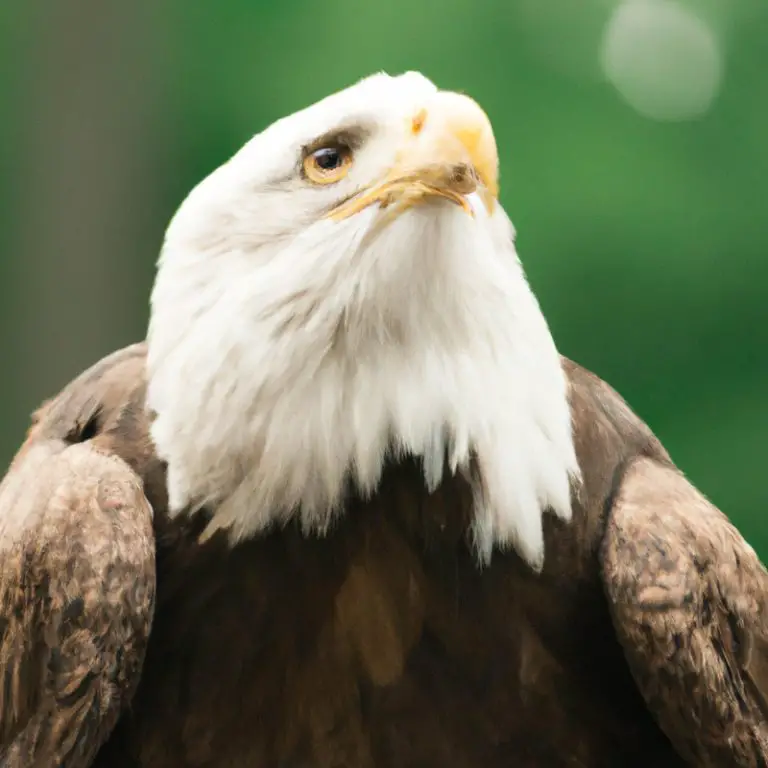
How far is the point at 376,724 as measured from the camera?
→ 3.92ft

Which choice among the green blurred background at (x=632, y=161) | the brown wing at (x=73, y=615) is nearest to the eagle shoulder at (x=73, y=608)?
the brown wing at (x=73, y=615)

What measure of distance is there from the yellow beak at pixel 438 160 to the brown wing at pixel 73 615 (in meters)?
0.37

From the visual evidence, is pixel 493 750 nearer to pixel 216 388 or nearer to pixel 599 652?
pixel 599 652

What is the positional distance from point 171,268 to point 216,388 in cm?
15

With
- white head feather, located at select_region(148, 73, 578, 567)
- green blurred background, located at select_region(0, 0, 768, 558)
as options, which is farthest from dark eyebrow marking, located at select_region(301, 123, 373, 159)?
green blurred background, located at select_region(0, 0, 768, 558)

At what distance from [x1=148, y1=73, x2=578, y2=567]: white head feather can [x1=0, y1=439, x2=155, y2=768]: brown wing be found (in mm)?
74

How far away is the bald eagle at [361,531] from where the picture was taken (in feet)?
3.54

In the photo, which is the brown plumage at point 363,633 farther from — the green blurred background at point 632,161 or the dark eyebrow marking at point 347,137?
the green blurred background at point 632,161

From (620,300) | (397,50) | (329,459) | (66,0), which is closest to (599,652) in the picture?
(329,459)

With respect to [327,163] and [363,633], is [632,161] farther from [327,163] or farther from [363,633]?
[363,633]

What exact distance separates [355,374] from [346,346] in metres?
0.03

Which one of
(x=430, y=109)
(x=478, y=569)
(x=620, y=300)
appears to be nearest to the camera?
(x=430, y=109)

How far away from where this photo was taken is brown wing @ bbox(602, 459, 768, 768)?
1161mm

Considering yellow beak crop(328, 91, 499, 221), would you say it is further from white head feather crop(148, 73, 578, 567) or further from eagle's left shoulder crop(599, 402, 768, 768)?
eagle's left shoulder crop(599, 402, 768, 768)
